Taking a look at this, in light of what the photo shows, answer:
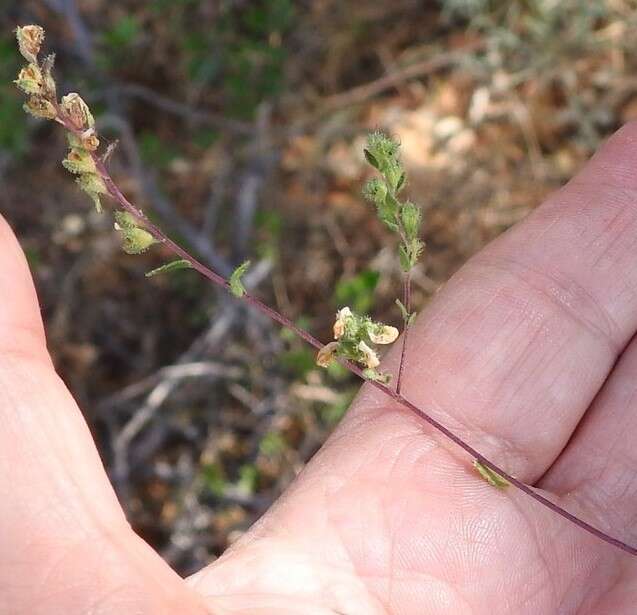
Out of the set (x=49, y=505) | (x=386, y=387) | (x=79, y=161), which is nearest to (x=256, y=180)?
(x=386, y=387)

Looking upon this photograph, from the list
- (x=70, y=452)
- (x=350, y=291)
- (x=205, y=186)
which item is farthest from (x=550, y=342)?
(x=205, y=186)

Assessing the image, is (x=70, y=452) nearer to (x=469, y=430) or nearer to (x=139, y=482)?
(x=469, y=430)

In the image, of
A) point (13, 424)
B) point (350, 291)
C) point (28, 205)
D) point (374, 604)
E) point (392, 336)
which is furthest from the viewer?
point (28, 205)

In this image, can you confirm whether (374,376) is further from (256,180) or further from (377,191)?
(256,180)

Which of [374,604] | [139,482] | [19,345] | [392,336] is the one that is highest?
[19,345]

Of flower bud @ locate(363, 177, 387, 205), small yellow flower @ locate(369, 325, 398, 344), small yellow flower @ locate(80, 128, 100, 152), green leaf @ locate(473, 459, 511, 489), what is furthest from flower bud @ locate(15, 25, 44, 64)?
green leaf @ locate(473, 459, 511, 489)

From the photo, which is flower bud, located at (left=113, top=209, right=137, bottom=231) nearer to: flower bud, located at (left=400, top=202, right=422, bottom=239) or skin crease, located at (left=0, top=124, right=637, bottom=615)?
skin crease, located at (left=0, top=124, right=637, bottom=615)

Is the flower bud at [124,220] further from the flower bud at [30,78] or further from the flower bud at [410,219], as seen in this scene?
the flower bud at [410,219]
